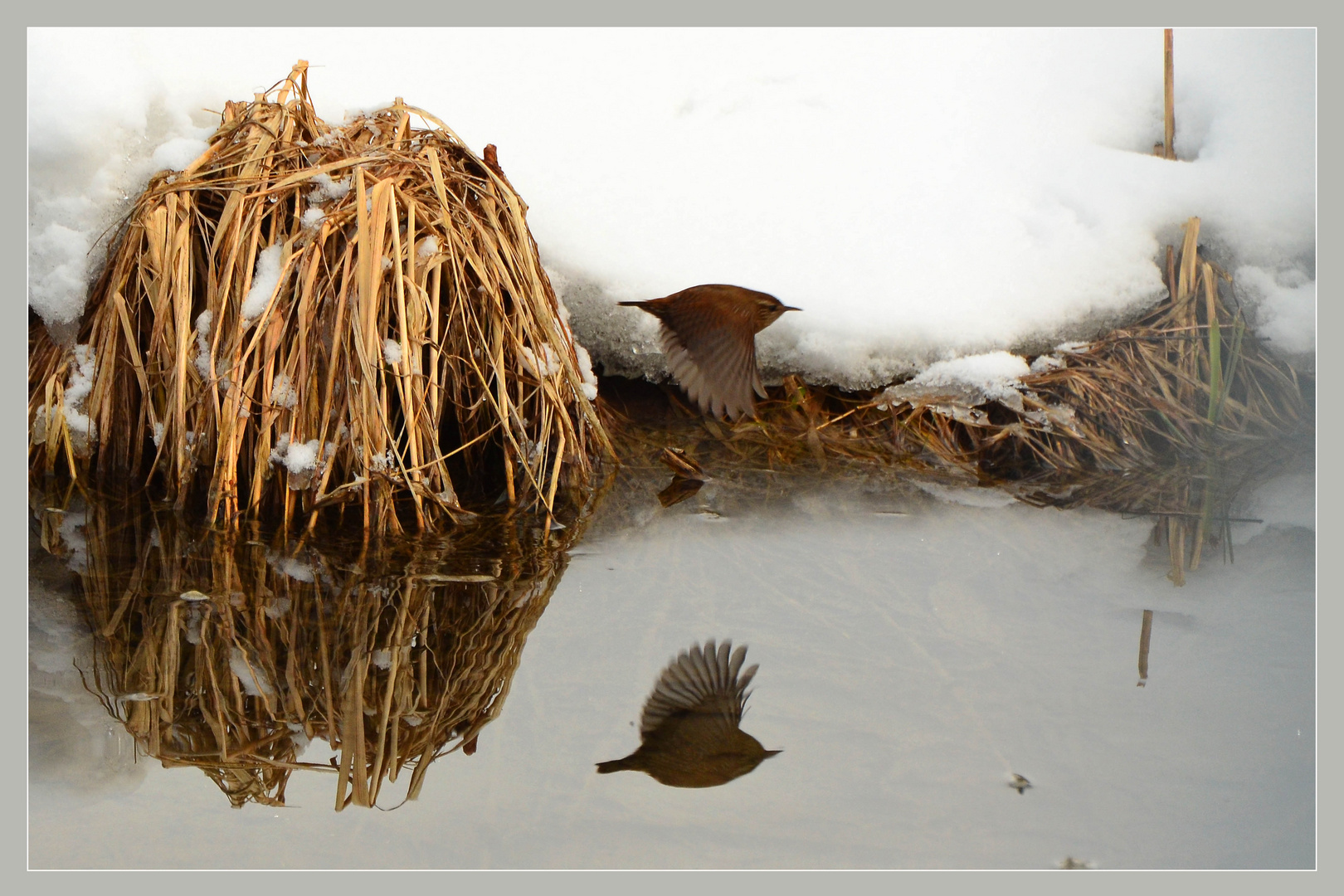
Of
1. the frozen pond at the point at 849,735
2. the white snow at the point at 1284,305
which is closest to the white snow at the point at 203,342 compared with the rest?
the frozen pond at the point at 849,735

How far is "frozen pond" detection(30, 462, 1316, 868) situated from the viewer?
0.94 metres

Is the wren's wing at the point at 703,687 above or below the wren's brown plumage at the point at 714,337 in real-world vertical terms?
below

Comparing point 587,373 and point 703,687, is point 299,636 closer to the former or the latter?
point 703,687

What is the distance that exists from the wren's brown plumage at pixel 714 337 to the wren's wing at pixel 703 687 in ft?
2.81

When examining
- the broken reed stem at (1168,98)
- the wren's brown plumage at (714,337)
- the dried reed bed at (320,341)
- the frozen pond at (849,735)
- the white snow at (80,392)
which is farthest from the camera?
the broken reed stem at (1168,98)

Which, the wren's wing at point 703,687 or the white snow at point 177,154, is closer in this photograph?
the wren's wing at point 703,687

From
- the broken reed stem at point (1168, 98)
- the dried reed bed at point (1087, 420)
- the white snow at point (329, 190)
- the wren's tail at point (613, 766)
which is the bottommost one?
the wren's tail at point (613, 766)

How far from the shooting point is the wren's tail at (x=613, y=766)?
3.28 ft

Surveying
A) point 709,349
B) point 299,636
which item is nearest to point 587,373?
point 709,349

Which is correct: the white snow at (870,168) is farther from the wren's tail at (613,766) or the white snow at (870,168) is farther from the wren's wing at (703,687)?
the wren's tail at (613,766)

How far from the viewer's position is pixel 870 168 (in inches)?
89.6

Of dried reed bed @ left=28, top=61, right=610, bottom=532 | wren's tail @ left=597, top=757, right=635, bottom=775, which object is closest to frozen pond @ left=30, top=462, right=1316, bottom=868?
wren's tail @ left=597, top=757, right=635, bottom=775

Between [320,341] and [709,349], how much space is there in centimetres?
79

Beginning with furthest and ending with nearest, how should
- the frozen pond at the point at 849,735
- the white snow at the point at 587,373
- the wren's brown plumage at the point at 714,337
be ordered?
1. the wren's brown plumage at the point at 714,337
2. the white snow at the point at 587,373
3. the frozen pond at the point at 849,735
